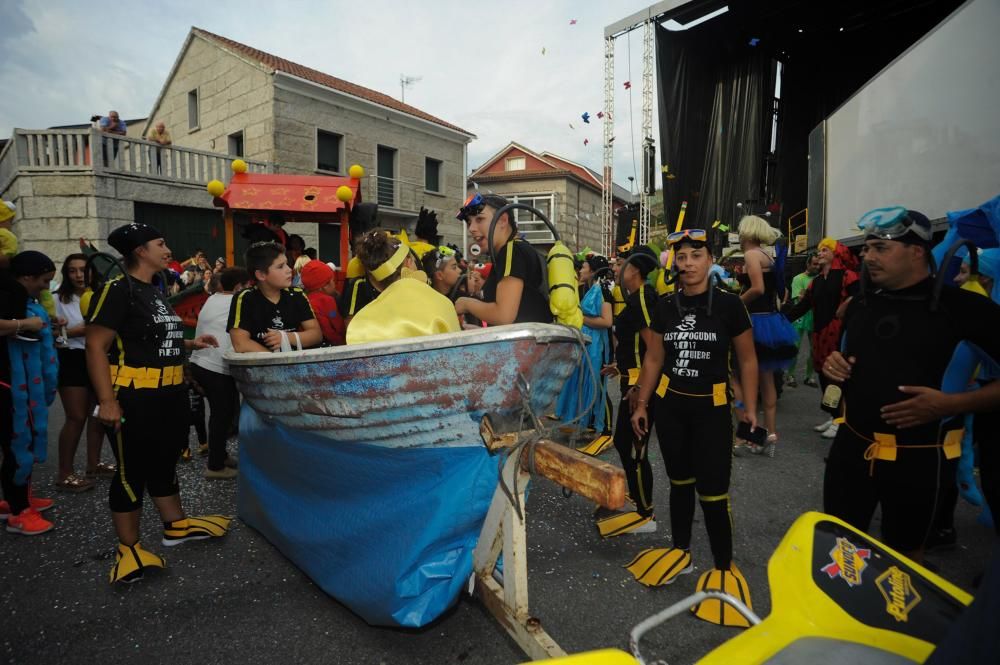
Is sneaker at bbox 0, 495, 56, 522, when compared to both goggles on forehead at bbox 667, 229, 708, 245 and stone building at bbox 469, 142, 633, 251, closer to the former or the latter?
goggles on forehead at bbox 667, 229, 708, 245

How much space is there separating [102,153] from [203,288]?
11212 millimetres

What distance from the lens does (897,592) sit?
125 centimetres

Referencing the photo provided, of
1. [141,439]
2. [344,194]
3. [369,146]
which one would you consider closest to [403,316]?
[141,439]

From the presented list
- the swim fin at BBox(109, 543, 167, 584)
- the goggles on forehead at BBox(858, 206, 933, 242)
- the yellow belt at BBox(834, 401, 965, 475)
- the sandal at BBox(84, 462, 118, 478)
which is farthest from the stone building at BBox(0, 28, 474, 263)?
the yellow belt at BBox(834, 401, 965, 475)

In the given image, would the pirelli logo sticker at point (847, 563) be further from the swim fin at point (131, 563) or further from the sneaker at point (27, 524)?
the sneaker at point (27, 524)

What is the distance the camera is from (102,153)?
1271 centimetres

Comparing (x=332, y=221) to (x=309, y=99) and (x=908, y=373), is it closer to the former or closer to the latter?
(x=908, y=373)

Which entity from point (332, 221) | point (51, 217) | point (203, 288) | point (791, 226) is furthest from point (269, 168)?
point (791, 226)

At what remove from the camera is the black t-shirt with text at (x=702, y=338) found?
265 centimetres

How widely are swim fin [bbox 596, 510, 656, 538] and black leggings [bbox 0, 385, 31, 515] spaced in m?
3.67

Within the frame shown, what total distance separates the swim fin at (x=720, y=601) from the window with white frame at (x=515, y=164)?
34.7 meters

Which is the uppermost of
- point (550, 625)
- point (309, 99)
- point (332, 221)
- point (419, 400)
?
point (309, 99)

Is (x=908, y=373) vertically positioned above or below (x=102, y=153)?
below

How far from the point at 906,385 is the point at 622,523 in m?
1.83
